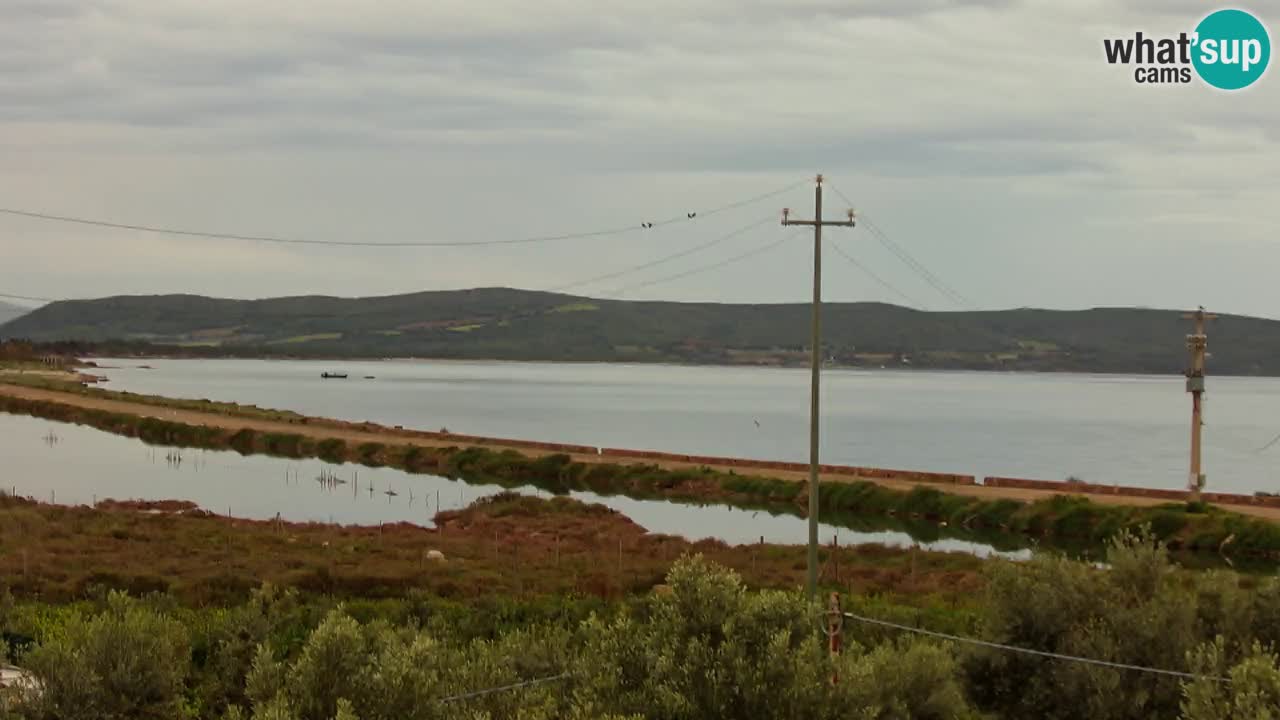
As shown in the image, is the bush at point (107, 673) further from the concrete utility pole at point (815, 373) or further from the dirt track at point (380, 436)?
the dirt track at point (380, 436)

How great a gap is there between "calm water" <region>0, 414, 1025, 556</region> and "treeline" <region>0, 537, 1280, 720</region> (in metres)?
34.2

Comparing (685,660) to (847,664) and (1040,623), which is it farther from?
(1040,623)

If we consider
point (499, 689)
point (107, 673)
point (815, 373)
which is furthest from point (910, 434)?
point (107, 673)

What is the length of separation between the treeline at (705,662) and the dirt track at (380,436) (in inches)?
1639

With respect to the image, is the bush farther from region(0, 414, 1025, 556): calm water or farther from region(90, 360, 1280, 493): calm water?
region(90, 360, 1280, 493): calm water

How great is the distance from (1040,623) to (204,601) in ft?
74.1

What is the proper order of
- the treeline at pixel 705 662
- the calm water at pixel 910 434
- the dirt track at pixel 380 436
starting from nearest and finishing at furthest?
the treeline at pixel 705 662, the dirt track at pixel 380 436, the calm water at pixel 910 434

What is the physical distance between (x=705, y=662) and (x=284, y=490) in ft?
216

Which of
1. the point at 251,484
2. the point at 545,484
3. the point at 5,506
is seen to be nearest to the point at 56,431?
the point at 251,484

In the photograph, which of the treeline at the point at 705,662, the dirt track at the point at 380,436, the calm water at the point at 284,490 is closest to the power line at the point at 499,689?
the treeline at the point at 705,662

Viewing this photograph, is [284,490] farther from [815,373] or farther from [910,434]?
[910,434]

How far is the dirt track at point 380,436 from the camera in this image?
225ft

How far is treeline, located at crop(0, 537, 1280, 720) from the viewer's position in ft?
48.1

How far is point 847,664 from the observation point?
15695 millimetres
